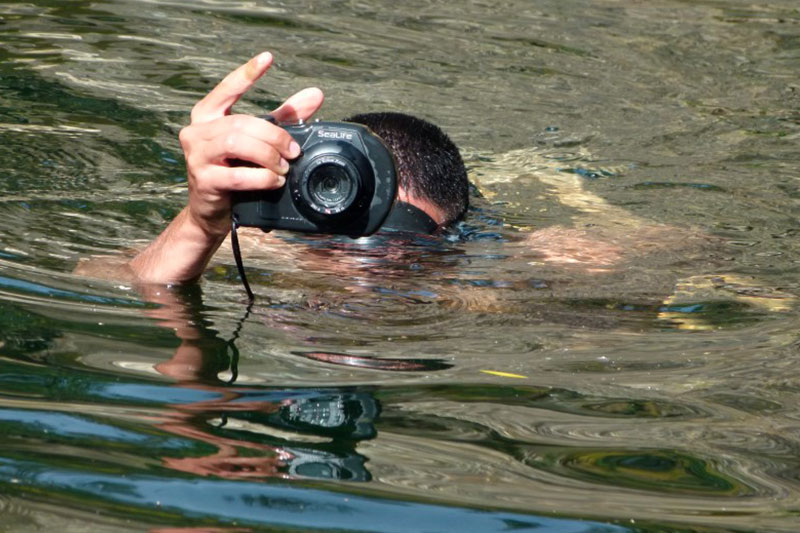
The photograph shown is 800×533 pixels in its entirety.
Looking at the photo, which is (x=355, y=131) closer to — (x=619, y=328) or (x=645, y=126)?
(x=619, y=328)

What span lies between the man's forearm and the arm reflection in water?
38 cm

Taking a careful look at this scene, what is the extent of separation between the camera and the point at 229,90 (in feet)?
7.46

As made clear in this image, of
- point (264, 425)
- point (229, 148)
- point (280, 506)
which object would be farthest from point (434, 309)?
point (280, 506)

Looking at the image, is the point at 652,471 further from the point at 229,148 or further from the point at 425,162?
the point at 425,162

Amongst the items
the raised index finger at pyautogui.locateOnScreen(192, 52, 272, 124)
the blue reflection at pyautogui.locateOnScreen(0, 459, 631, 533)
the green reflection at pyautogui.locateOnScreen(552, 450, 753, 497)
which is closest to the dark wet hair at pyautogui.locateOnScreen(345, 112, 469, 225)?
the raised index finger at pyautogui.locateOnScreen(192, 52, 272, 124)

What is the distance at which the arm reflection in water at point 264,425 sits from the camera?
156 centimetres

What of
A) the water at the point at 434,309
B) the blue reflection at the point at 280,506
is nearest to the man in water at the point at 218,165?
the water at the point at 434,309

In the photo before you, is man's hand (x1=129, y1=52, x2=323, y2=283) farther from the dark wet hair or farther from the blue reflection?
the dark wet hair

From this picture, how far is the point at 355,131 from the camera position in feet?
7.73

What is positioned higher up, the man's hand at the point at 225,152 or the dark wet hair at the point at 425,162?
the man's hand at the point at 225,152

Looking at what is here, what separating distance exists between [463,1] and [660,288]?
3881 mm

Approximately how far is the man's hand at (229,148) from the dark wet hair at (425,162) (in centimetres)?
112

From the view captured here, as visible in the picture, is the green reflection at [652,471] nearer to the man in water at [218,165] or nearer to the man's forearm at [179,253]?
the man in water at [218,165]

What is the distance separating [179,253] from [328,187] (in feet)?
1.32
